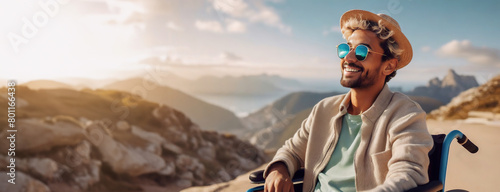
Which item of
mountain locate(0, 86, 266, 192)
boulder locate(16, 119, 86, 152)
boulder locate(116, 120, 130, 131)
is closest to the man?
mountain locate(0, 86, 266, 192)

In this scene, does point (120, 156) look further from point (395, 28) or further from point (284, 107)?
point (284, 107)

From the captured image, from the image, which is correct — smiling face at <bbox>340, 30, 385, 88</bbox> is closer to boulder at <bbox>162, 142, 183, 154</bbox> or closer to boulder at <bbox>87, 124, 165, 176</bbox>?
boulder at <bbox>87, 124, 165, 176</bbox>

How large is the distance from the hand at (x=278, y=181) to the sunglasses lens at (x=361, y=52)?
2.45ft

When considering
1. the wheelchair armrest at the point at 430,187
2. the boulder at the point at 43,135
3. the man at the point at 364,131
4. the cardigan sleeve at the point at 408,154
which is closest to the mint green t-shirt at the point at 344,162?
the man at the point at 364,131

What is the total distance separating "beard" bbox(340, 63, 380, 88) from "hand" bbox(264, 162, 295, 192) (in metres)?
0.60

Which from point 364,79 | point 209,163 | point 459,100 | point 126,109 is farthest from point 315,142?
point 459,100

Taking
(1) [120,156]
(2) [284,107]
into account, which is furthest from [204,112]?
(1) [120,156]

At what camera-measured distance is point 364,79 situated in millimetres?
1790

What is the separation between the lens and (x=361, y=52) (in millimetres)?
1767

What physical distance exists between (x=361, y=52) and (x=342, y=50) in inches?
4.2

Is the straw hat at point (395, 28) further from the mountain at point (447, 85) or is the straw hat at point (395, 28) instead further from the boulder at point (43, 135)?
the mountain at point (447, 85)

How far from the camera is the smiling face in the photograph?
178 cm

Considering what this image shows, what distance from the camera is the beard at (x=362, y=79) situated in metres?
1.79

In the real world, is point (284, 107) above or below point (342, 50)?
above
